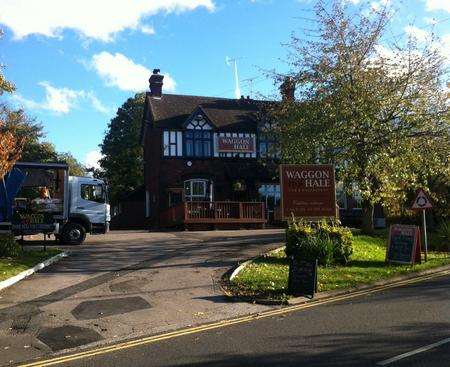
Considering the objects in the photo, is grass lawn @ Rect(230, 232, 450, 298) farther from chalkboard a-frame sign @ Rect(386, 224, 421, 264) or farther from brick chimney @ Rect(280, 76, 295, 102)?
brick chimney @ Rect(280, 76, 295, 102)

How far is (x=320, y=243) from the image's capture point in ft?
51.6

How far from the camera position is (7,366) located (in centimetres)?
723

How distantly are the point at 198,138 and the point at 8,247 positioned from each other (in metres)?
20.3

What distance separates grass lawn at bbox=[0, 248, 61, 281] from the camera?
1358cm

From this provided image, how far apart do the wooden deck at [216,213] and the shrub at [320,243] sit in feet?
45.1

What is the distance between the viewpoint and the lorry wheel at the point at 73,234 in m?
21.8

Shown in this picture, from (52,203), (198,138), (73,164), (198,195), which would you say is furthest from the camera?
(73,164)

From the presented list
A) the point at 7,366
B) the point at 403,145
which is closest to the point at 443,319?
the point at 7,366

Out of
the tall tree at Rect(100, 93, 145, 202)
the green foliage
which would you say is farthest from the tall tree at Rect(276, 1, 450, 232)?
the green foliage

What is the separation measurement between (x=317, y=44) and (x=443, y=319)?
48.1 feet

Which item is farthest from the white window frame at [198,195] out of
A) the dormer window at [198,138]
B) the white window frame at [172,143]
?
the white window frame at [172,143]

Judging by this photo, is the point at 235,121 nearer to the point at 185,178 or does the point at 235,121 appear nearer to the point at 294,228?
the point at 185,178

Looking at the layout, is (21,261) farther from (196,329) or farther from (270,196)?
(270,196)

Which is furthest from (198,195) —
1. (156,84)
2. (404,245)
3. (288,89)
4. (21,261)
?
(21,261)
